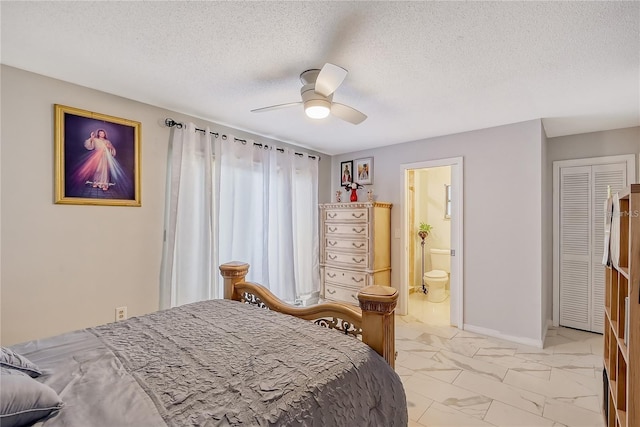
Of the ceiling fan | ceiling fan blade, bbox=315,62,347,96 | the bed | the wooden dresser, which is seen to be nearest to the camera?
the bed

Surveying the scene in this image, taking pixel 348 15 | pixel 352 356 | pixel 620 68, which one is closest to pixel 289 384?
pixel 352 356

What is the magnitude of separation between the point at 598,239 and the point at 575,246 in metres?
0.23

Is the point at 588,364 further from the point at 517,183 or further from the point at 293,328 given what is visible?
the point at 293,328

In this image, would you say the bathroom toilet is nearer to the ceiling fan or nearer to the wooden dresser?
the wooden dresser

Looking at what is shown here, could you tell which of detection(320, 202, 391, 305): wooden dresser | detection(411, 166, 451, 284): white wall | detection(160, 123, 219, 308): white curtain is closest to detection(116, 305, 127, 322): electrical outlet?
detection(160, 123, 219, 308): white curtain

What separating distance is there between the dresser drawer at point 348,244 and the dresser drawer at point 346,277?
0.33 metres

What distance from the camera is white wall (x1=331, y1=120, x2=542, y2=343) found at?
124 inches

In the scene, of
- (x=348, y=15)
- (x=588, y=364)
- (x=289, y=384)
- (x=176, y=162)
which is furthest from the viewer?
(x=176, y=162)

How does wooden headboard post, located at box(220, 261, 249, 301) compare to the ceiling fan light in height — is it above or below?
below

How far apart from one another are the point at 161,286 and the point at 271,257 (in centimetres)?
132

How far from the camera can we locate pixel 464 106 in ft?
9.22

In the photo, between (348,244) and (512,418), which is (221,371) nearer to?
(512,418)

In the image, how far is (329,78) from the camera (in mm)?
1865

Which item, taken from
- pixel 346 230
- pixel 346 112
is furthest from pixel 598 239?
pixel 346 112
